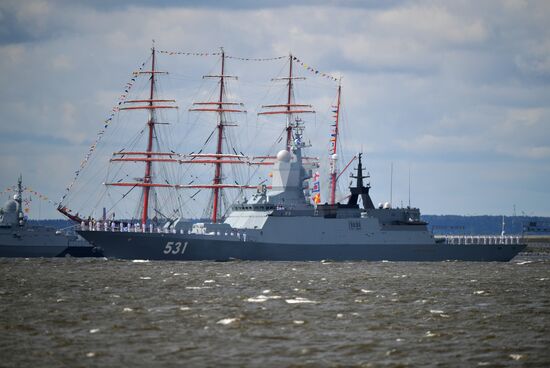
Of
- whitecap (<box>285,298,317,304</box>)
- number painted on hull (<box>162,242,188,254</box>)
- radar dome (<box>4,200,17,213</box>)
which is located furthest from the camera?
radar dome (<box>4,200,17,213</box>)

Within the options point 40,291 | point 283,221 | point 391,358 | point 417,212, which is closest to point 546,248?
point 417,212

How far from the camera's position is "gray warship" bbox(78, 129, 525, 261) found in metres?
78.6

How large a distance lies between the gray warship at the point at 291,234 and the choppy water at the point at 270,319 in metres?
14.7

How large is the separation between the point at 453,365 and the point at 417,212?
190 feet

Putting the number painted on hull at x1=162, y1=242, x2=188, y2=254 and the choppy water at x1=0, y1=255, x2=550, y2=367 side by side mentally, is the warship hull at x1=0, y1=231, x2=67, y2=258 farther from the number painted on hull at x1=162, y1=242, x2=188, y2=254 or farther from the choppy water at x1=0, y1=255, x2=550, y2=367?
Answer: the choppy water at x1=0, y1=255, x2=550, y2=367

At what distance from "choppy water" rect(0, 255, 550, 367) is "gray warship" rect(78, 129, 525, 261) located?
48.4 feet

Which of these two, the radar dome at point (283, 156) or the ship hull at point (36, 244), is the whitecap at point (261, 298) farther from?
the ship hull at point (36, 244)

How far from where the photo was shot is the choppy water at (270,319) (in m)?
29.6

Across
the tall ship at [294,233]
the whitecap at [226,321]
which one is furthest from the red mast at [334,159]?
the whitecap at [226,321]

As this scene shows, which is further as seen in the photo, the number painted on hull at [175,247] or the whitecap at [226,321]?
the number painted on hull at [175,247]

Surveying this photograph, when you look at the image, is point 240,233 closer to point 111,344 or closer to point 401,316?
point 401,316

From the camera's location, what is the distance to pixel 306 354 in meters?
29.8

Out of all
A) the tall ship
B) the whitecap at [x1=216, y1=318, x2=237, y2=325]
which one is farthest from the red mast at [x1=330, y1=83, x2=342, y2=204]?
the whitecap at [x1=216, y1=318, x2=237, y2=325]

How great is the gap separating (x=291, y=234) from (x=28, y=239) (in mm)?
29001
